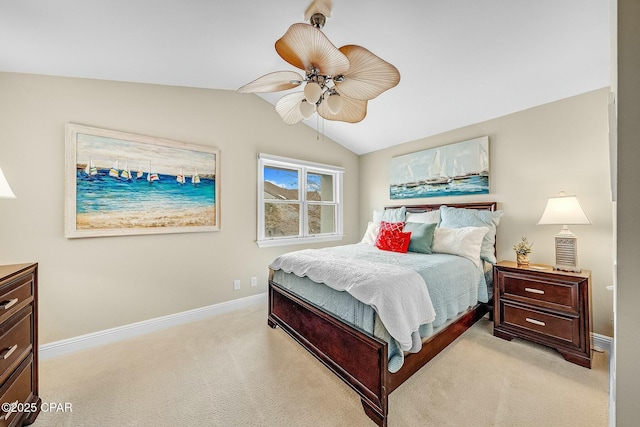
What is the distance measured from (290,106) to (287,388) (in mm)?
2115

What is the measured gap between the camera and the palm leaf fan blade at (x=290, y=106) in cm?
193

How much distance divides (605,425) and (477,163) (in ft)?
7.88

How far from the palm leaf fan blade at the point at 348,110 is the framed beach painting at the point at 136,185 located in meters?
1.48

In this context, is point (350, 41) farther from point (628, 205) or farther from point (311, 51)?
point (628, 205)

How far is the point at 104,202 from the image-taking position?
7.40ft

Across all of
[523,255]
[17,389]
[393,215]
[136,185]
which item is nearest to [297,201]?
[393,215]

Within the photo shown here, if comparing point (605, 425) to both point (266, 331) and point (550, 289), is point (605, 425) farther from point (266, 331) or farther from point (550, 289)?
point (266, 331)

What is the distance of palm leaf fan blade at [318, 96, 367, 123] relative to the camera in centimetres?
198

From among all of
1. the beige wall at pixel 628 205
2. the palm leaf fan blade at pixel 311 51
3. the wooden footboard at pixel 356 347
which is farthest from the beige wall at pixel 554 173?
the palm leaf fan blade at pixel 311 51

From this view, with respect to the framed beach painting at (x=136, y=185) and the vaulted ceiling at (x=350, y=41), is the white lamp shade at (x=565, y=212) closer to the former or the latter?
the vaulted ceiling at (x=350, y=41)

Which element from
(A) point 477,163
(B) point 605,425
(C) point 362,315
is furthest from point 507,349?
(A) point 477,163

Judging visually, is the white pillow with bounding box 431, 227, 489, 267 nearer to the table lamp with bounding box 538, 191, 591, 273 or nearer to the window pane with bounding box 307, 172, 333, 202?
the table lamp with bounding box 538, 191, 591, 273

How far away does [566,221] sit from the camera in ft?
6.91

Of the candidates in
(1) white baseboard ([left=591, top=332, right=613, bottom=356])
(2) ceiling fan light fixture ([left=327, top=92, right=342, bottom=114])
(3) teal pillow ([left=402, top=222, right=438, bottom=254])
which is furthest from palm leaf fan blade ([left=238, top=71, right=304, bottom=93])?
(1) white baseboard ([left=591, top=332, right=613, bottom=356])
